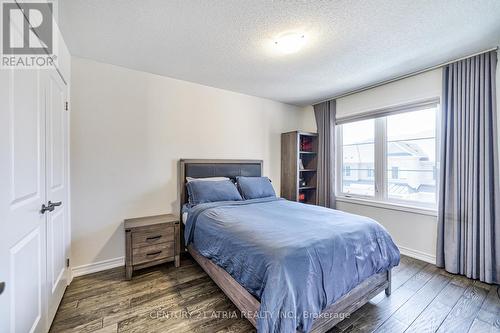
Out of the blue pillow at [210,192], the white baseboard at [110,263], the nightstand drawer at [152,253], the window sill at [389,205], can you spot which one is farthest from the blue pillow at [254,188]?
the white baseboard at [110,263]

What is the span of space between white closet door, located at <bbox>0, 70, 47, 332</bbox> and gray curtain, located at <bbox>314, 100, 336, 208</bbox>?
12.3 feet

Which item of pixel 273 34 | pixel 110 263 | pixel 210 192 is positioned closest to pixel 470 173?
pixel 273 34

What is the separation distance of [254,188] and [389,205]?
6.59 feet

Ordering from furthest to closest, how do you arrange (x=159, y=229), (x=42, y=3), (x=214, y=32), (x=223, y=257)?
(x=159, y=229) → (x=214, y=32) → (x=223, y=257) → (x=42, y=3)

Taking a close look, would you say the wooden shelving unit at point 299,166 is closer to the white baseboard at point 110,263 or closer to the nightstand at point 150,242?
the white baseboard at point 110,263

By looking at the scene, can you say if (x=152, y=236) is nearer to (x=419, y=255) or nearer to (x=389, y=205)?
(x=389, y=205)

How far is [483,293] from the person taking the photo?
2064mm

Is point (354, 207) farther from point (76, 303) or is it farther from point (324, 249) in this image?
point (76, 303)

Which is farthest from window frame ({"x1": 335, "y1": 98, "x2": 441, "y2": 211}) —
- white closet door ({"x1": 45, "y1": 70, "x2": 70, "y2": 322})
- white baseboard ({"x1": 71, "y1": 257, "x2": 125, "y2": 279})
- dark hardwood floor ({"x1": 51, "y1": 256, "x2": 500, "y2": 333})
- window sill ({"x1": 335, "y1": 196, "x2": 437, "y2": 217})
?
white closet door ({"x1": 45, "y1": 70, "x2": 70, "y2": 322})

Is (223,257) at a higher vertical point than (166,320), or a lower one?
higher

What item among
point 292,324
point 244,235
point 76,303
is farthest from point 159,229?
point 292,324

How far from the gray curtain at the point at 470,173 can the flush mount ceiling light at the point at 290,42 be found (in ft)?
6.30

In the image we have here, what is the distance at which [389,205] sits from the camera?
10.3 ft

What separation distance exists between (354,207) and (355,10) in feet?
9.45
